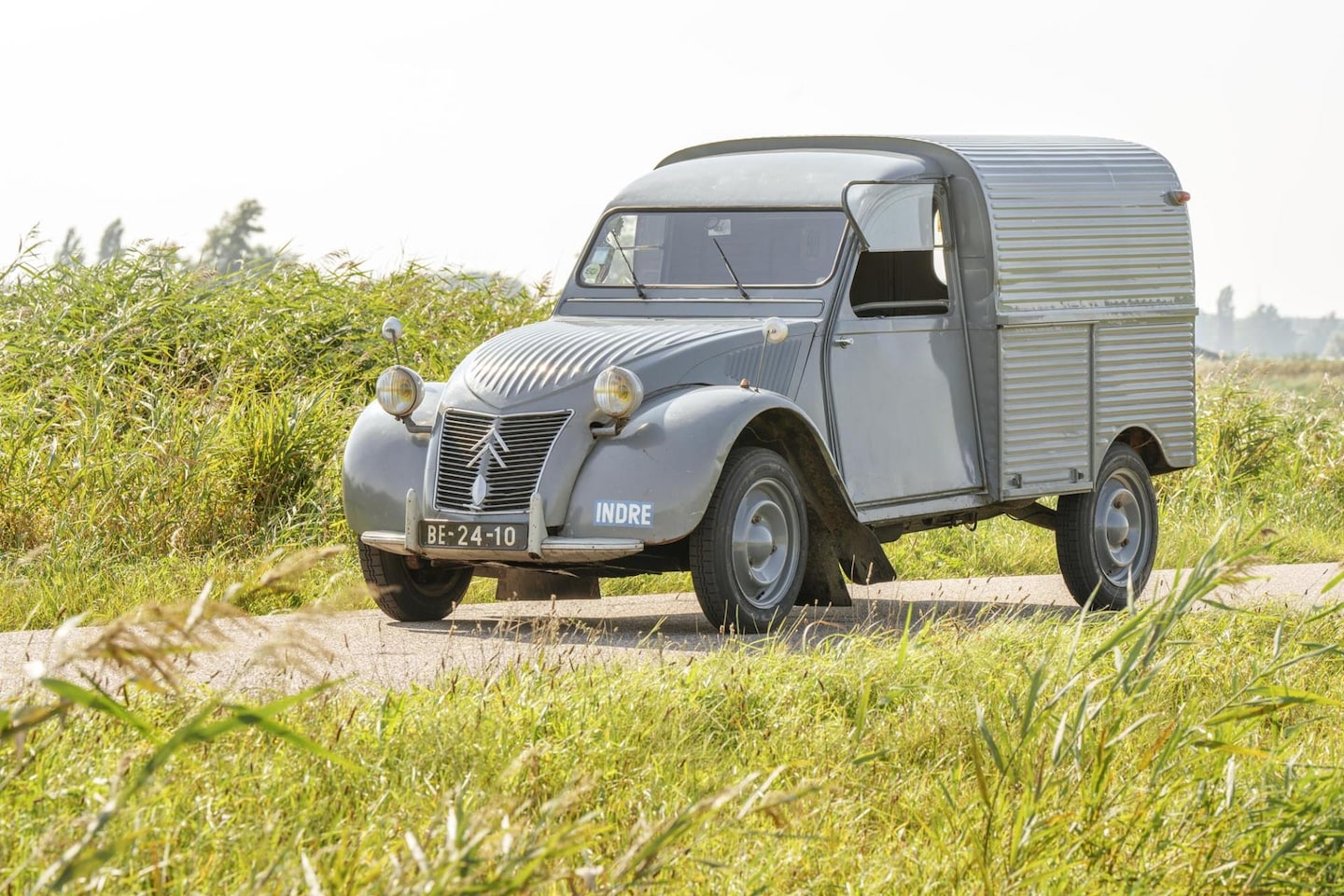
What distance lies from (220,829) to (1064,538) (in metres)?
6.85

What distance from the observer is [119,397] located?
12328 mm

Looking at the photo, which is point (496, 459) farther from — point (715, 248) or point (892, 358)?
point (892, 358)

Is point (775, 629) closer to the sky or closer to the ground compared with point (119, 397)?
closer to the ground

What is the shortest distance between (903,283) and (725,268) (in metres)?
1.09

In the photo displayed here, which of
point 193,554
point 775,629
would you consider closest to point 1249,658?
point 775,629

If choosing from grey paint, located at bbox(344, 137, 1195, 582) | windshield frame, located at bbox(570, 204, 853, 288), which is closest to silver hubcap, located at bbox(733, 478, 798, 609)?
grey paint, located at bbox(344, 137, 1195, 582)

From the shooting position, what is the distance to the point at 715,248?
30.3ft

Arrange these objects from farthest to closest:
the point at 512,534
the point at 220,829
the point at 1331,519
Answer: the point at 1331,519
the point at 512,534
the point at 220,829

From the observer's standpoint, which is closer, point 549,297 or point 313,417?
point 313,417

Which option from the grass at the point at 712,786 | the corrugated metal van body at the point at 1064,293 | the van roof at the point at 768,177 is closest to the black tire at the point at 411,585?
the van roof at the point at 768,177

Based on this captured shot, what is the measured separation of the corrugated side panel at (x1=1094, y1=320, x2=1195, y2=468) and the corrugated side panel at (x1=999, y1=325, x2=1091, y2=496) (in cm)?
17

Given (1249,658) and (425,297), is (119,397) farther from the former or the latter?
(1249,658)

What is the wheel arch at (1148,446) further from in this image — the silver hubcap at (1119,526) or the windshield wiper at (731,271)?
the windshield wiper at (731,271)

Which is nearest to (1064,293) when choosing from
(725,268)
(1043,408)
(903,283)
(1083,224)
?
(1083,224)
